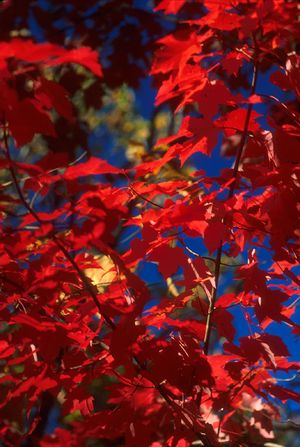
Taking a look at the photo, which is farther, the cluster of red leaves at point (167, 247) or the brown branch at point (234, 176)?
the brown branch at point (234, 176)

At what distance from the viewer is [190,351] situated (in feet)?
5.29

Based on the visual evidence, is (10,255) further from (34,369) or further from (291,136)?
(291,136)

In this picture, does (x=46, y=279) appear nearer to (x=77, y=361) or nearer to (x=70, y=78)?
(x=77, y=361)

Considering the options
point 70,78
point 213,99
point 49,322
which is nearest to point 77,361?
point 49,322

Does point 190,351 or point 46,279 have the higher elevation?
point 46,279

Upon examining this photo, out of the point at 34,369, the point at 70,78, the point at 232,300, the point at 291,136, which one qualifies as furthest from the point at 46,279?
the point at 70,78

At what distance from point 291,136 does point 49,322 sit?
97 centimetres

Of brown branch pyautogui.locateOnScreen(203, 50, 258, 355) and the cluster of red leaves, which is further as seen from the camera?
brown branch pyautogui.locateOnScreen(203, 50, 258, 355)

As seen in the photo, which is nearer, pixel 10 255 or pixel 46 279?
pixel 46 279

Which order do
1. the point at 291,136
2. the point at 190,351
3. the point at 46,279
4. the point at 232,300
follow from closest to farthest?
the point at 46,279, the point at 291,136, the point at 190,351, the point at 232,300

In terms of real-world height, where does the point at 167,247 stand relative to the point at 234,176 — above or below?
below

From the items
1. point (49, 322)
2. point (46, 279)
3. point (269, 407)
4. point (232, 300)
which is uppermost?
point (46, 279)

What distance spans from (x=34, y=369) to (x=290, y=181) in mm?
1073

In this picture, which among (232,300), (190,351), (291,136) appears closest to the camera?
(291,136)
